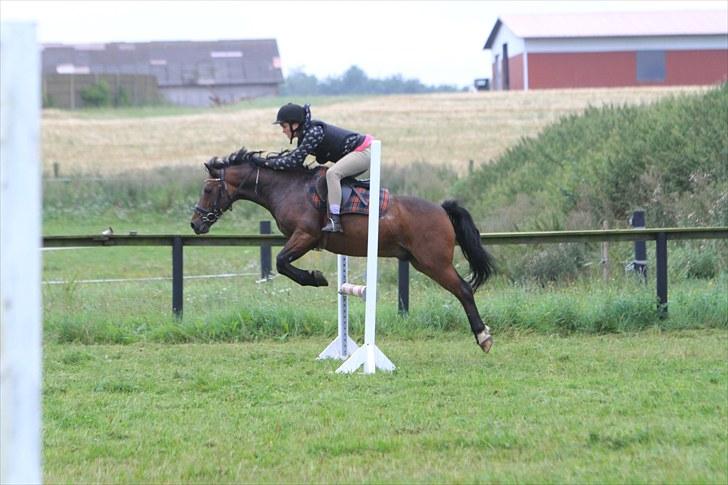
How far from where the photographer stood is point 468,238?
11.4 m

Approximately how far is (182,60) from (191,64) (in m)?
1.29

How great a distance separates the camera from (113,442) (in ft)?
22.9

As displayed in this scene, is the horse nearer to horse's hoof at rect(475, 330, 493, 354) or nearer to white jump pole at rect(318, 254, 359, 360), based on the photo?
horse's hoof at rect(475, 330, 493, 354)

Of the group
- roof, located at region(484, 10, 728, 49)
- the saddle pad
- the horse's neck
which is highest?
roof, located at region(484, 10, 728, 49)

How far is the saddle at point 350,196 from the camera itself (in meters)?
10.9

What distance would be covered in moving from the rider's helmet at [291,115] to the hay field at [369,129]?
26.4 m

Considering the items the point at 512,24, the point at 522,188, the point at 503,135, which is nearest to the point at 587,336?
the point at 522,188

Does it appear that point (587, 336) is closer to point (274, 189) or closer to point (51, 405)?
point (274, 189)

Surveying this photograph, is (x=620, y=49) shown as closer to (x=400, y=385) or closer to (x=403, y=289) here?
(x=403, y=289)

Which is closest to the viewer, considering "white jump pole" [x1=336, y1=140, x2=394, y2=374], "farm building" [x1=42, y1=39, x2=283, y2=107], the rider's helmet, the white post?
the white post

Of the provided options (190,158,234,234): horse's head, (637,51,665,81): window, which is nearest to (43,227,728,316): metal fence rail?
(190,158,234,234): horse's head

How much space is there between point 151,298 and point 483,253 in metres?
5.85

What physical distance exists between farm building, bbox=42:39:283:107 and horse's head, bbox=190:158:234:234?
85.5 metres

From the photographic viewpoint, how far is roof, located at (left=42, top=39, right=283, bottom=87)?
99062mm
